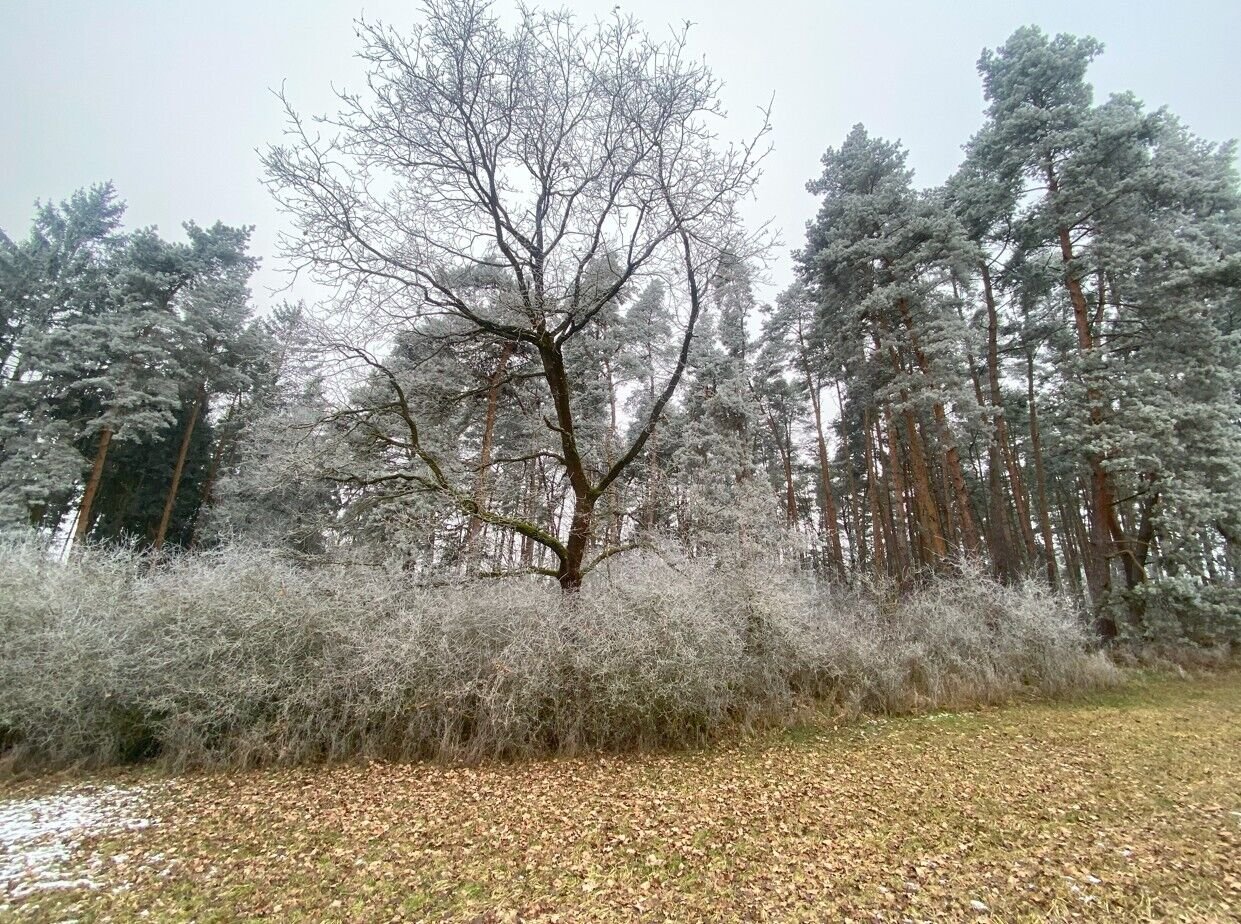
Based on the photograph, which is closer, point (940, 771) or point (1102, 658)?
point (940, 771)

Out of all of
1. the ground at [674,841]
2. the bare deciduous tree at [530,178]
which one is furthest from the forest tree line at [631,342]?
the ground at [674,841]

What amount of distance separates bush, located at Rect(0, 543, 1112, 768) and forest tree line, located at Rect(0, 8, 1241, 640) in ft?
3.48

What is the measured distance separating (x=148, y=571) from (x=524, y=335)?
5718mm

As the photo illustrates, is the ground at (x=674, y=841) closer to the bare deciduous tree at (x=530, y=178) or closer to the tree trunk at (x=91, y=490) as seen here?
the bare deciduous tree at (x=530, y=178)

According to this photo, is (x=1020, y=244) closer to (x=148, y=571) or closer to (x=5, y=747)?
(x=148, y=571)

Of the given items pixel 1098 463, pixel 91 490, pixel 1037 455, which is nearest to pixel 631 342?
pixel 1098 463

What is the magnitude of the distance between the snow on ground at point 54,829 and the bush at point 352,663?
737 millimetres

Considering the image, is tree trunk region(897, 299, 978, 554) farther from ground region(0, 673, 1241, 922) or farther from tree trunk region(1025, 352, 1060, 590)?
ground region(0, 673, 1241, 922)

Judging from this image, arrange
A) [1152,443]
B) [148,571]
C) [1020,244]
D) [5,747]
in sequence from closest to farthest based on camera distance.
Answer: [5,747], [148,571], [1152,443], [1020,244]

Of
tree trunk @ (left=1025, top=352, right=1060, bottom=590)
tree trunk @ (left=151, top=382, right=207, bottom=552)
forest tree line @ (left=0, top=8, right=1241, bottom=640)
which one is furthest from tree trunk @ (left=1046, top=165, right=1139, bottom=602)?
tree trunk @ (left=151, top=382, right=207, bottom=552)

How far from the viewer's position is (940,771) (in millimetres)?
4578

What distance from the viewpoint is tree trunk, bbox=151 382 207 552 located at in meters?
15.3

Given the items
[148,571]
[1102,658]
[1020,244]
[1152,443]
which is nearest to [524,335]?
[148,571]

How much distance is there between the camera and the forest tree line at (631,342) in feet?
20.1
